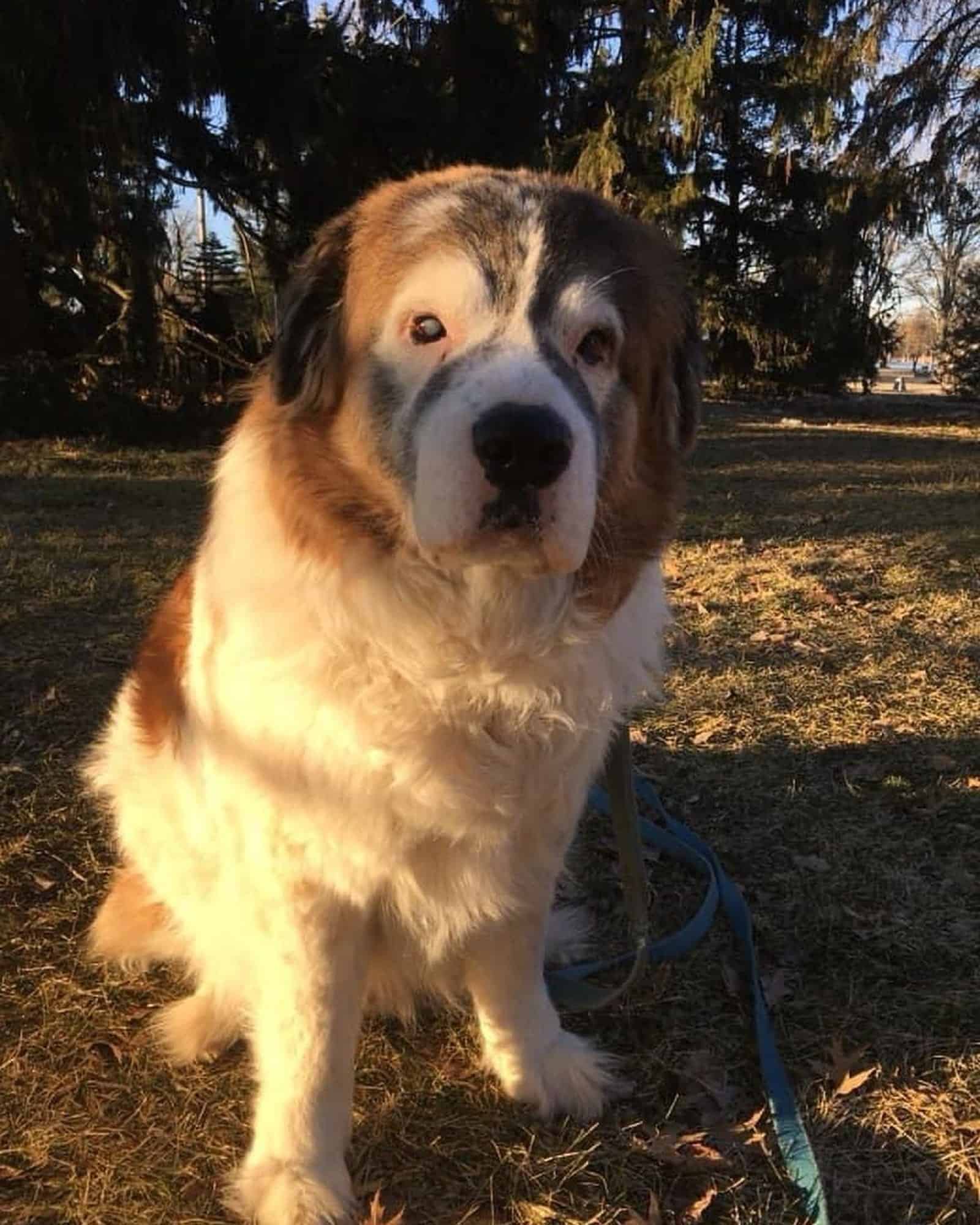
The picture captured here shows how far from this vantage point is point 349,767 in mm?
1940

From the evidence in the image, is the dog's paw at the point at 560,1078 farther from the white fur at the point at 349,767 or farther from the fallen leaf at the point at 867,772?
the fallen leaf at the point at 867,772

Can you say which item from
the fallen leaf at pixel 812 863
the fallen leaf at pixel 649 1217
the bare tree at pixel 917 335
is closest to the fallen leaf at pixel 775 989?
the fallen leaf at pixel 812 863

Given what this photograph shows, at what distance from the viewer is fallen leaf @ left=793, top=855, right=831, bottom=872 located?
10.8ft

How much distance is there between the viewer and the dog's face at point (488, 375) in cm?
177

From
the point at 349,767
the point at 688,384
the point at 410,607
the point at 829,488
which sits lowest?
the point at 829,488

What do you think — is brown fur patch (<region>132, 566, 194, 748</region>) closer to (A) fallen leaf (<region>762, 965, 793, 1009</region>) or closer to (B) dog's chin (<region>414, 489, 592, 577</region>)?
(B) dog's chin (<region>414, 489, 592, 577</region>)

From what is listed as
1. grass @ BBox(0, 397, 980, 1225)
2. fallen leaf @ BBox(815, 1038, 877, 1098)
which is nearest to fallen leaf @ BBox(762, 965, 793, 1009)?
grass @ BBox(0, 397, 980, 1225)

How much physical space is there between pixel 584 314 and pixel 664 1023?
6.03 ft

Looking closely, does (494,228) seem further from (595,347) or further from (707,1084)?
(707,1084)

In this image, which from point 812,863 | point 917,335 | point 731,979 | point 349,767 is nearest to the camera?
point 349,767

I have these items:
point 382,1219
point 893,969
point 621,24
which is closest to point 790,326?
point 621,24

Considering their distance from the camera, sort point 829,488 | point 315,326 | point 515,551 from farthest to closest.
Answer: point 829,488 < point 315,326 < point 515,551

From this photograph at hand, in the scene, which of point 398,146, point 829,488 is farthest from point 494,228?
point 398,146

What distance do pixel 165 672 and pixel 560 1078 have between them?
1372mm
